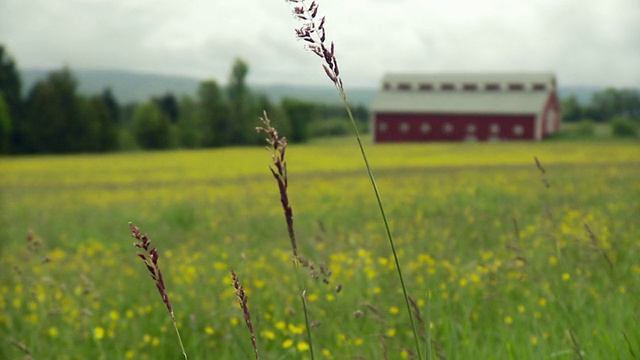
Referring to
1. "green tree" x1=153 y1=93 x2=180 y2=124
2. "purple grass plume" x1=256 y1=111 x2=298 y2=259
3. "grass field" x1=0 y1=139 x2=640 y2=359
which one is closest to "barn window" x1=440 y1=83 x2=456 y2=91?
"grass field" x1=0 y1=139 x2=640 y2=359

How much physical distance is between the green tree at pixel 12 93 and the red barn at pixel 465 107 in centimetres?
1857

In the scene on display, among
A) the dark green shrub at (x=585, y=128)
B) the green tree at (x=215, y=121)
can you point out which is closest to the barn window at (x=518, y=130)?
the dark green shrub at (x=585, y=128)

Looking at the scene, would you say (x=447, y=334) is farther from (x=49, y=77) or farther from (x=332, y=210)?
(x=49, y=77)

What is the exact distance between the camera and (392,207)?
8969 mm

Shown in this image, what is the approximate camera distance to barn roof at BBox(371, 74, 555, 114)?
28266 millimetres

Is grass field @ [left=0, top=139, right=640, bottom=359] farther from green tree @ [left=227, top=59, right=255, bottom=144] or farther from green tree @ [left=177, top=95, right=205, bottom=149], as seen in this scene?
green tree @ [left=177, top=95, right=205, bottom=149]

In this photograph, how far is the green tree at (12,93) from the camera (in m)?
33.4

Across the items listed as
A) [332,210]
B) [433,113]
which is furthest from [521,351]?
[433,113]

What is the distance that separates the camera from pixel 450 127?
30391mm

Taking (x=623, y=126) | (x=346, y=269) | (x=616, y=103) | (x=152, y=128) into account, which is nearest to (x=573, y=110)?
(x=623, y=126)

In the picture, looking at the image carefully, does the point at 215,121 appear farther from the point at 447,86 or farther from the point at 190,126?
the point at 447,86

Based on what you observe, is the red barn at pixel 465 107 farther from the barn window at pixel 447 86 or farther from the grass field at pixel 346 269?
the grass field at pixel 346 269

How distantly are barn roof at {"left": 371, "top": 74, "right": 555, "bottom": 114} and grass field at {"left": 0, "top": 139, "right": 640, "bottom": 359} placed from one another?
576 inches

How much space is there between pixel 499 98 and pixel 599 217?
22.8 m
